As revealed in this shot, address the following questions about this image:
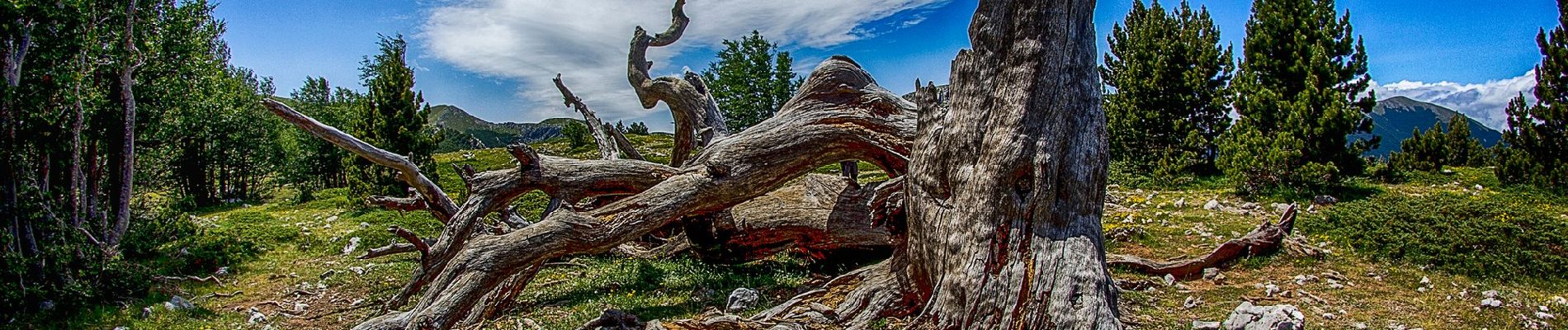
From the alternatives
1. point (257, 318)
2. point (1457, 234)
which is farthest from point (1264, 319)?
point (257, 318)

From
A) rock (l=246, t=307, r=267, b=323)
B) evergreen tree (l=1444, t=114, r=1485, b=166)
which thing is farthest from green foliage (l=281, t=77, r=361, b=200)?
evergreen tree (l=1444, t=114, r=1485, b=166)

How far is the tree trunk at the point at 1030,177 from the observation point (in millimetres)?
5172

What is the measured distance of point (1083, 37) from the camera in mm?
5414

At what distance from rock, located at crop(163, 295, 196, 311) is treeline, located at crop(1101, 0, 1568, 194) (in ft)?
64.7

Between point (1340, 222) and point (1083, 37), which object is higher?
point (1083, 37)

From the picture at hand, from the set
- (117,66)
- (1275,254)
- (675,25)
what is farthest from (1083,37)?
(117,66)

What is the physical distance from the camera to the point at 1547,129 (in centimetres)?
1677

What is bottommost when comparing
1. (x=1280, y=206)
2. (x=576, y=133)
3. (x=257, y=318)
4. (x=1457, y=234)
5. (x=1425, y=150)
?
(x=257, y=318)

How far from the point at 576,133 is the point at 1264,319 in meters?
45.5

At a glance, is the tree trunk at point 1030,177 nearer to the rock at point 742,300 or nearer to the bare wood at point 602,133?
the rock at point 742,300

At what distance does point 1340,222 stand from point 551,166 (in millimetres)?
11950

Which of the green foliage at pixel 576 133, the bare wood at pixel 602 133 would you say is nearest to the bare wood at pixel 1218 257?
the bare wood at pixel 602 133

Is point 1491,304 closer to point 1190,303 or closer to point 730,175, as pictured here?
point 1190,303

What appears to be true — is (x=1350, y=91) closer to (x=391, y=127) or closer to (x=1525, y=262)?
(x=1525, y=262)
